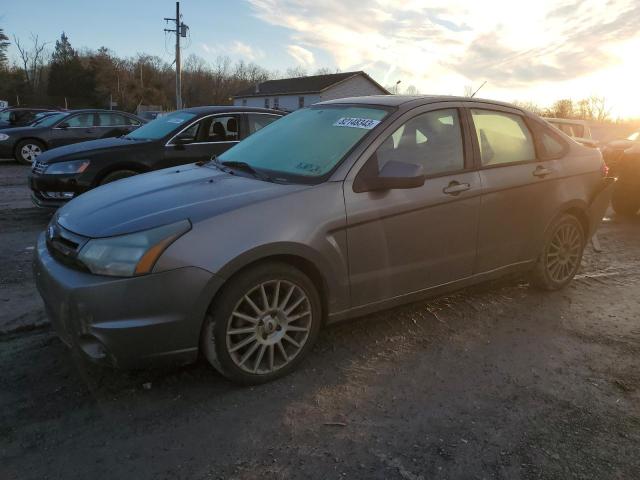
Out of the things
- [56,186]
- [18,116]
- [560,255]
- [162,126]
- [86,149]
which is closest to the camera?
[560,255]

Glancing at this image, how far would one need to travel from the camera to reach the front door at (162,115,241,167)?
7277mm

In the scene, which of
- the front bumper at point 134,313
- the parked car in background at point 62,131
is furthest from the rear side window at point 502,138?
the parked car in background at point 62,131

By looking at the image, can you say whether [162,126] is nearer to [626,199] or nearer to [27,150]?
[626,199]

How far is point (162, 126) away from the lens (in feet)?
25.1

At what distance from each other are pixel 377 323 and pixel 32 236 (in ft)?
15.3

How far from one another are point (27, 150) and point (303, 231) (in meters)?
13.8

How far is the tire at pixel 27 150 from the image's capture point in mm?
14133

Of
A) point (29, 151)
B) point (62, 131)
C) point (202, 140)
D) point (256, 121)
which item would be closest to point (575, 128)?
point (256, 121)

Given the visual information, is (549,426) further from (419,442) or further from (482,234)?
(482,234)

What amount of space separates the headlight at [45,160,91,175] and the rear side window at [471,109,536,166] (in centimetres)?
516

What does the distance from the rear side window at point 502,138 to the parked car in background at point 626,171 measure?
511 centimetres

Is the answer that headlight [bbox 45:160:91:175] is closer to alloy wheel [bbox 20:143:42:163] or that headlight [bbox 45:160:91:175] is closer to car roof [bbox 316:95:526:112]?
car roof [bbox 316:95:526:112]

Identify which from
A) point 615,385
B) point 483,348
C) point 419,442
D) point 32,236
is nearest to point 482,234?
point 483,348

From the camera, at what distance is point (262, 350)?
122 inches
